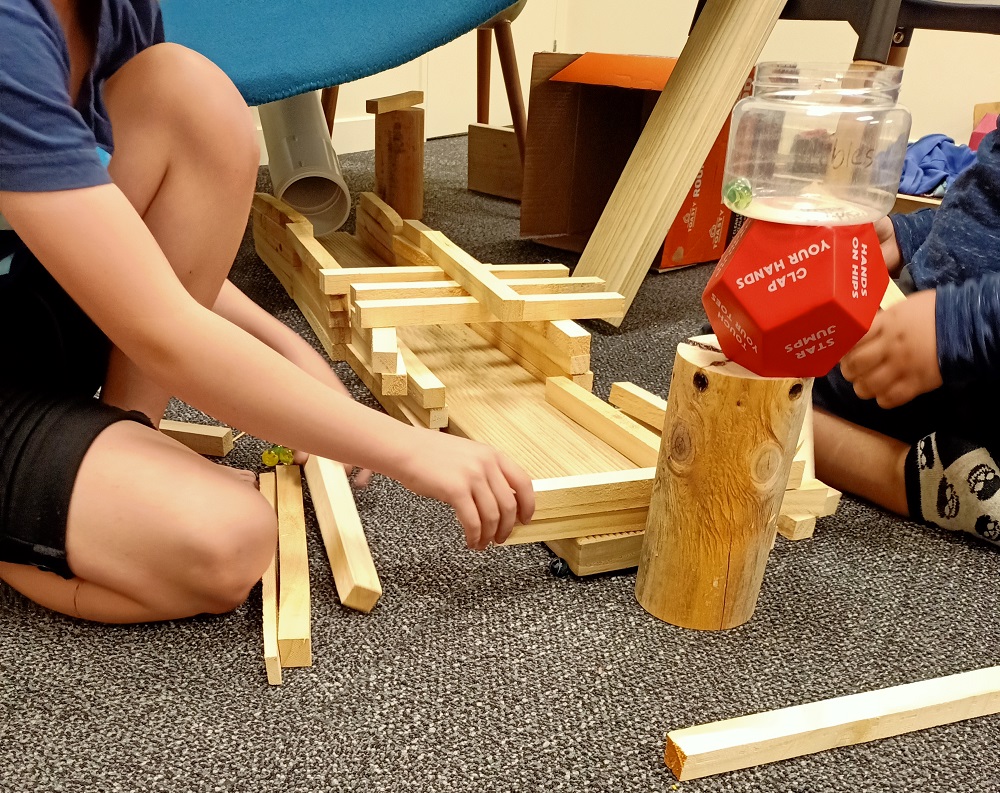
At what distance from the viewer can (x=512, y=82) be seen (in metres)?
1.97

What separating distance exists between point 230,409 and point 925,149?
5.65 ft

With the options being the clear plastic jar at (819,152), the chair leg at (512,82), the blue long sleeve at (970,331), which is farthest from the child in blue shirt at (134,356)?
the chair leg at (512,82)

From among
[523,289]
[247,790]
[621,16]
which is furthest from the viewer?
[621,16]

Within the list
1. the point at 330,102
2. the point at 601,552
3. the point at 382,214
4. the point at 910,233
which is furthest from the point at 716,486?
the point at 330,102

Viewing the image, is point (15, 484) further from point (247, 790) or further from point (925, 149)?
point (925, 149)

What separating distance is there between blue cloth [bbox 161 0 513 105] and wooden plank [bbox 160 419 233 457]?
456mm

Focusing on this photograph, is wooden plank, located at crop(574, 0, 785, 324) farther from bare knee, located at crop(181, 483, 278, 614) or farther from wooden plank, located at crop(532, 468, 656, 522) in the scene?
bare knee, located at crop(181, 483, 278, 614)

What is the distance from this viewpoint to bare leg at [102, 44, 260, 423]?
2.15 ft

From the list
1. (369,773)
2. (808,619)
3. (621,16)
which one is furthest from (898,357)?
(621,16)

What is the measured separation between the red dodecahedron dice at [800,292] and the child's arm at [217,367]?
7.5 inches

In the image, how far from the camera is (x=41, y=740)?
0.54m

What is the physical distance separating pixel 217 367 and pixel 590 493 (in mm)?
327

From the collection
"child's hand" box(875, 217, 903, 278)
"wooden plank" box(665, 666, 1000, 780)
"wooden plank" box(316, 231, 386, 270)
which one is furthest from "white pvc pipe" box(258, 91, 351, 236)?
"wooden plank" box(665, 666, 1000, 780)

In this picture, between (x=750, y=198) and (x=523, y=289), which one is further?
(x=523, y=289)
